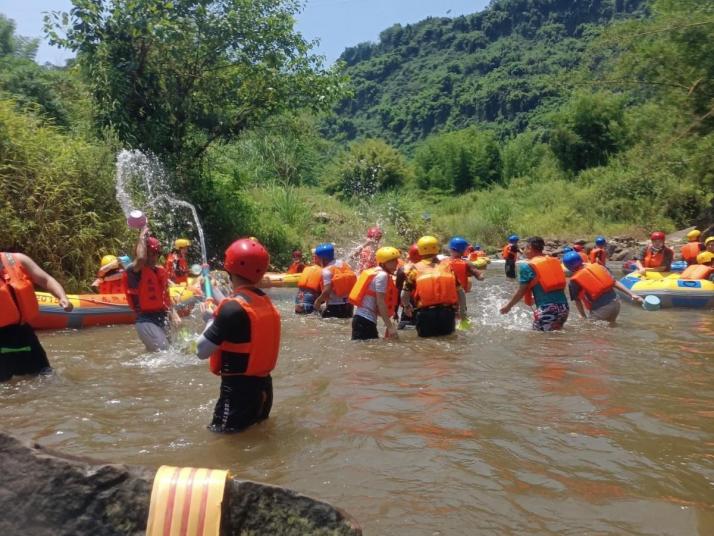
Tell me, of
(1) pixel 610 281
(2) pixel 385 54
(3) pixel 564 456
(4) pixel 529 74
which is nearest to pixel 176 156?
(1) pixel 610 281

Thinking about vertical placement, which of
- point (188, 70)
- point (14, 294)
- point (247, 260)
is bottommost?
point (14, 294)

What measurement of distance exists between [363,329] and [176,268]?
19.8ft

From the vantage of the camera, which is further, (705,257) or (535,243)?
(705,257)

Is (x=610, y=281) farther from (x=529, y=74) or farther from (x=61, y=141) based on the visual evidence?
(x=529, y=74)

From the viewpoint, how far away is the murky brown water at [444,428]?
315 cm

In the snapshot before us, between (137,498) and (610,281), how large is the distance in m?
7.84

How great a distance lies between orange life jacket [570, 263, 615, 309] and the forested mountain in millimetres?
75794

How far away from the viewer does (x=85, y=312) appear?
950 centimetres

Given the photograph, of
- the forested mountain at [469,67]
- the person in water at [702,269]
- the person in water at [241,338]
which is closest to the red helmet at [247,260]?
the person in water at [241,338]

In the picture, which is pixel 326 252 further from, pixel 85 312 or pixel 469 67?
pixel 469 67

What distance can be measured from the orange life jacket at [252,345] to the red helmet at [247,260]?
0.31 feet

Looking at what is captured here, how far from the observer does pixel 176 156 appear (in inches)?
678

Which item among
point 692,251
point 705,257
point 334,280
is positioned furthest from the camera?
point 692,251

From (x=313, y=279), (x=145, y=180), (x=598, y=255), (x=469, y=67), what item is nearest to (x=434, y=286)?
(x=313, y=279)
